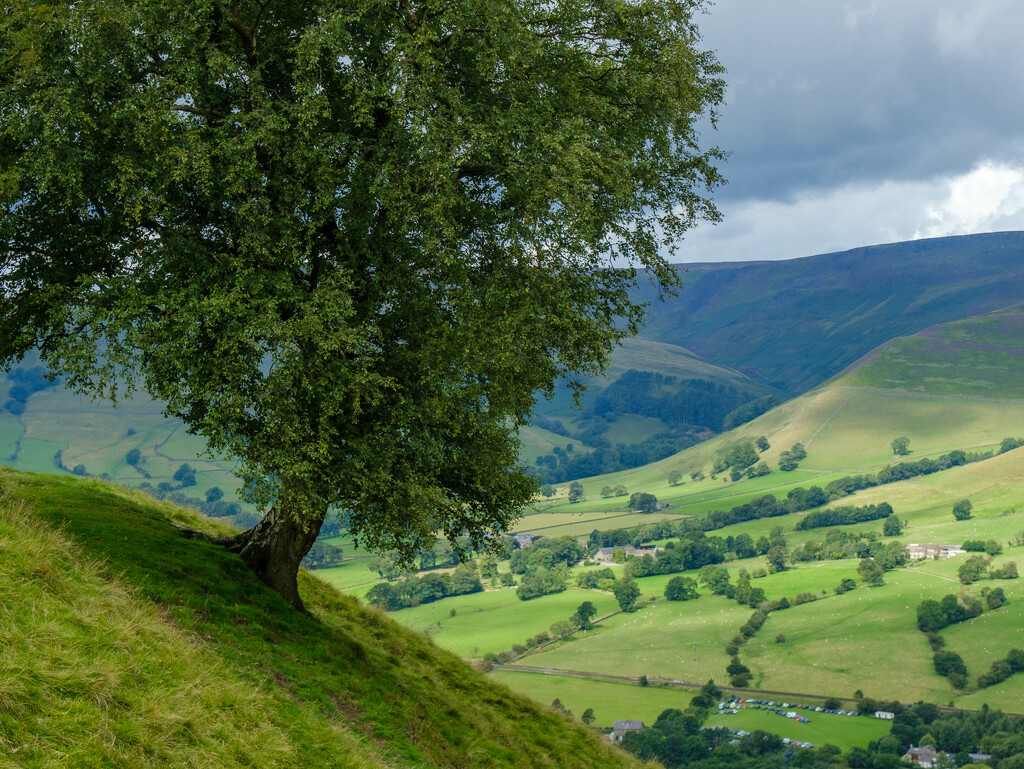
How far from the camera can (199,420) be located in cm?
1930

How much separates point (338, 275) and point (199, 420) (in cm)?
483

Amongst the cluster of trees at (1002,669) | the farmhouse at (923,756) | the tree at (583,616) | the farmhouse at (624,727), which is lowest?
the farmhouse at (923,756)

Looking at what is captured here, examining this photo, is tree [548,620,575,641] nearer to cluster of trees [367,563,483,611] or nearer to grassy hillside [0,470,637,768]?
cluster of trees [367,563,483,611]

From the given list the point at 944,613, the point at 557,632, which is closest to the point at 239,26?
the point at 557,632

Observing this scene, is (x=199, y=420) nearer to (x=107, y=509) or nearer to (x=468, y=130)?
(x=107, y=509)

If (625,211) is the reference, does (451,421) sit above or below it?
below

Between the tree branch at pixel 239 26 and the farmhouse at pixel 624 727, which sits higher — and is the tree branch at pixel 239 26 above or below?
above

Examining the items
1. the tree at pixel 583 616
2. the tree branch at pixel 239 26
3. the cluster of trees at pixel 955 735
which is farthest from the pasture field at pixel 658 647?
the tree branch at pixel 239 26

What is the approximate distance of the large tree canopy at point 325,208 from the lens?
1811 centimetres

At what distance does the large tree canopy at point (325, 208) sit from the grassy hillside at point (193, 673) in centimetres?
307

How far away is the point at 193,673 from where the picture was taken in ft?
46.4

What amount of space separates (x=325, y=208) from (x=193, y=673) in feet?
34.5

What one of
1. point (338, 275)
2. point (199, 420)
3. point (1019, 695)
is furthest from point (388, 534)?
point (1019, 695)

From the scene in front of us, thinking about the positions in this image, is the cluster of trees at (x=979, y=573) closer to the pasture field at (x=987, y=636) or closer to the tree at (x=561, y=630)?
the pasture field at (x=987, y=636)
